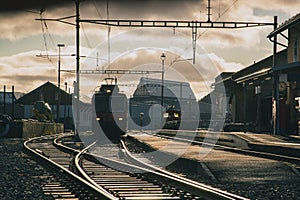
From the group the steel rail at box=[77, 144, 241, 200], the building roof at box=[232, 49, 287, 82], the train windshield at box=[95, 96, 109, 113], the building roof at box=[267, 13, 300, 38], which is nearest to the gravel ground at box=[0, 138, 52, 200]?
the steel rail at box=[77, 144, 241, 200]

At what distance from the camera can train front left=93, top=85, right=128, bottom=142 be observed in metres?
36.2

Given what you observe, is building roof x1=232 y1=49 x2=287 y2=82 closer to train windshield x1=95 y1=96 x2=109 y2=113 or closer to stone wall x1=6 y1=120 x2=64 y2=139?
train windshield x1=95 y1=96 x2=109 y2=113

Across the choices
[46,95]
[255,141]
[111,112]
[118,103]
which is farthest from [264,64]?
[46,95]

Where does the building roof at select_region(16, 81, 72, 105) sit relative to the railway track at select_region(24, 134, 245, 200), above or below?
above

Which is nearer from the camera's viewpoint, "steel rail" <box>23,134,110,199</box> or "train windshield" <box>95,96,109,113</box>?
"steel rail" <box>23,134,110,199</box>

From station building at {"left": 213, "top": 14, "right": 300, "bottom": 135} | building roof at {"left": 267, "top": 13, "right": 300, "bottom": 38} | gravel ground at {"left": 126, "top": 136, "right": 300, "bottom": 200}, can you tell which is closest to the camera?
gravel ground at {"left": 126, "top": 136, "right": 300, "bottom": 200}

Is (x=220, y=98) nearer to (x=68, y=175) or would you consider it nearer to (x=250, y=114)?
(x=250, y=114)

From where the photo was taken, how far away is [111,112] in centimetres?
3616

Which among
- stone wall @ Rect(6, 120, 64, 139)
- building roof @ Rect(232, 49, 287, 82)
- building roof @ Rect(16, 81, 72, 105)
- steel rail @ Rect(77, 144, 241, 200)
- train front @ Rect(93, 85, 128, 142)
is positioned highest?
building roof @ Rect(232, 49, 287, 82)

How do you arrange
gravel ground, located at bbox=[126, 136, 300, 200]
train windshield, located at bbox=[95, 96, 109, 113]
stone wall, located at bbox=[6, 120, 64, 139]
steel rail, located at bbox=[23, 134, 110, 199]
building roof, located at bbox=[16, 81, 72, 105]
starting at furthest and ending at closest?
1. building roof, located at bbox=[16, 81, 72, 105]
2. stone wall, located at bbox=[6, 120, 64, 139]
3. train windshield, located at bbox=[95, 96, 109, 113]
4. gravel ground, located at bbox=[126, 136, 300, 200]
5. steel rail, located at bbox=[23, 134, 110, 199]

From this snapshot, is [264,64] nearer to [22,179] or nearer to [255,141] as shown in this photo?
[255,141]

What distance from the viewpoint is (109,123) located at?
36.2m

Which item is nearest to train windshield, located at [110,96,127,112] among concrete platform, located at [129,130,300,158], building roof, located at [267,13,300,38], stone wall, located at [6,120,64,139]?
concrete platform, located at [129,130,300,158]

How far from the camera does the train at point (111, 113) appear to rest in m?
36.2
